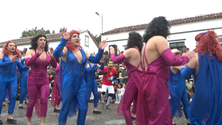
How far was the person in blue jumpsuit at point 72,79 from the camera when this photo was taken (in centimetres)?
365

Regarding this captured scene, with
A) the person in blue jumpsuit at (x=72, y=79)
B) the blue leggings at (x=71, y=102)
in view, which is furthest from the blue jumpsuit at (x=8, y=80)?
the blue leggings at (x=71, y=102)

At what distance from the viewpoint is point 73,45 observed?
3.97 m

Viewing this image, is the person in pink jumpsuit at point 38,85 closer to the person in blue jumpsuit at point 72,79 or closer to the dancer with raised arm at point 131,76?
the person in blue jumpsuit at point 72,79

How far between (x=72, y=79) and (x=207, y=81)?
237 centimetres

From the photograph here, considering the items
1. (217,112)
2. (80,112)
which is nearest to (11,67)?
(80,112)

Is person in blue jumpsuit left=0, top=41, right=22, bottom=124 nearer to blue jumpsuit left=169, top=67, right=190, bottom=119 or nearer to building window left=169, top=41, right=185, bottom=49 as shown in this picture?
blue jumpsuit left=169, top=67, right=190, bottom=119

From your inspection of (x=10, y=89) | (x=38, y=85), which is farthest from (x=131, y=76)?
(x=10, y=89)

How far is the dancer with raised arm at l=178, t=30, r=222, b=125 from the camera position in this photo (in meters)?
2.82

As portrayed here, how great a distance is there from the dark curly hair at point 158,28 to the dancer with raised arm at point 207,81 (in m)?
0.58

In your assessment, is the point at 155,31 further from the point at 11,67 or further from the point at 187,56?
the point at 11,67

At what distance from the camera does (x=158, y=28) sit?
10.3ft

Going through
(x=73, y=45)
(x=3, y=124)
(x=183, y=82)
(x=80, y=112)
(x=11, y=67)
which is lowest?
(x=3, y=124)

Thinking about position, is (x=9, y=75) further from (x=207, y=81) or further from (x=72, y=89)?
(x=207, y=81)

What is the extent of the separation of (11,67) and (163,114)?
4.80 meters
